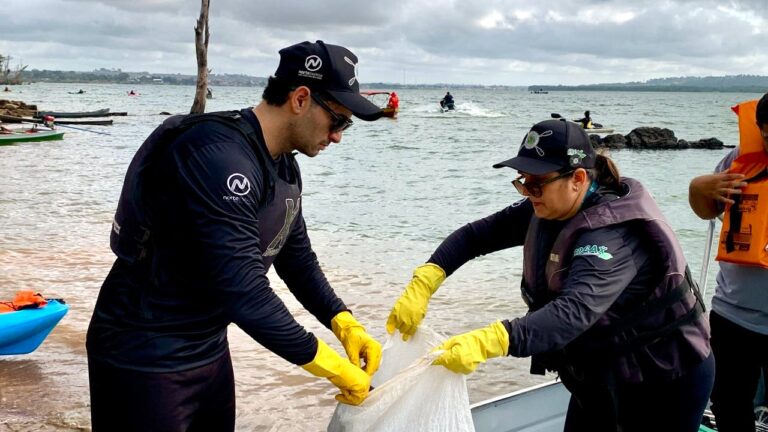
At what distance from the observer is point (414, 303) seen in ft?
9.48

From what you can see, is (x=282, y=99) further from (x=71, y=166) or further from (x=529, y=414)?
(x=71, y=166)

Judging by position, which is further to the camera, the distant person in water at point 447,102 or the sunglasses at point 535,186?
the distant person in water at point 447,102

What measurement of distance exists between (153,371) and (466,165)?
934 inches

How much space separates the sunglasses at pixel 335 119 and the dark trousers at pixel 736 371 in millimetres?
2198

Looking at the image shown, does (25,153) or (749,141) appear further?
(25,153)

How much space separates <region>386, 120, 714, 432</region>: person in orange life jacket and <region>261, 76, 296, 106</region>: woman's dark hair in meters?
0.79

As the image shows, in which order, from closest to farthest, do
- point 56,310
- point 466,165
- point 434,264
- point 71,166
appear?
point 434,264
point 56,310
point 71,166
point 466,165

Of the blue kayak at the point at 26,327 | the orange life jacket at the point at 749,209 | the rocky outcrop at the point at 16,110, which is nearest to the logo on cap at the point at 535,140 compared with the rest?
the orange life jacket at the point at 749,209

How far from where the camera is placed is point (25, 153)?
919 inches

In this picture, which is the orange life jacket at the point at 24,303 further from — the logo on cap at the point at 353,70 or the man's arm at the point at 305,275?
the logo on cap at the point at 353,70

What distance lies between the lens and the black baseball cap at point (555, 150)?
243cm

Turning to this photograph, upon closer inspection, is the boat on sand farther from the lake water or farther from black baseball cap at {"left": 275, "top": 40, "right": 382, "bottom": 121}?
black baseball cap at {"left": 275, "top": 40, "right": 382, "bottom": 121}

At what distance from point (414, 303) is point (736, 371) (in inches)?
64.2

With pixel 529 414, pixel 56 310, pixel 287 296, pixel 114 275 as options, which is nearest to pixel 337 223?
pixel 287 296
